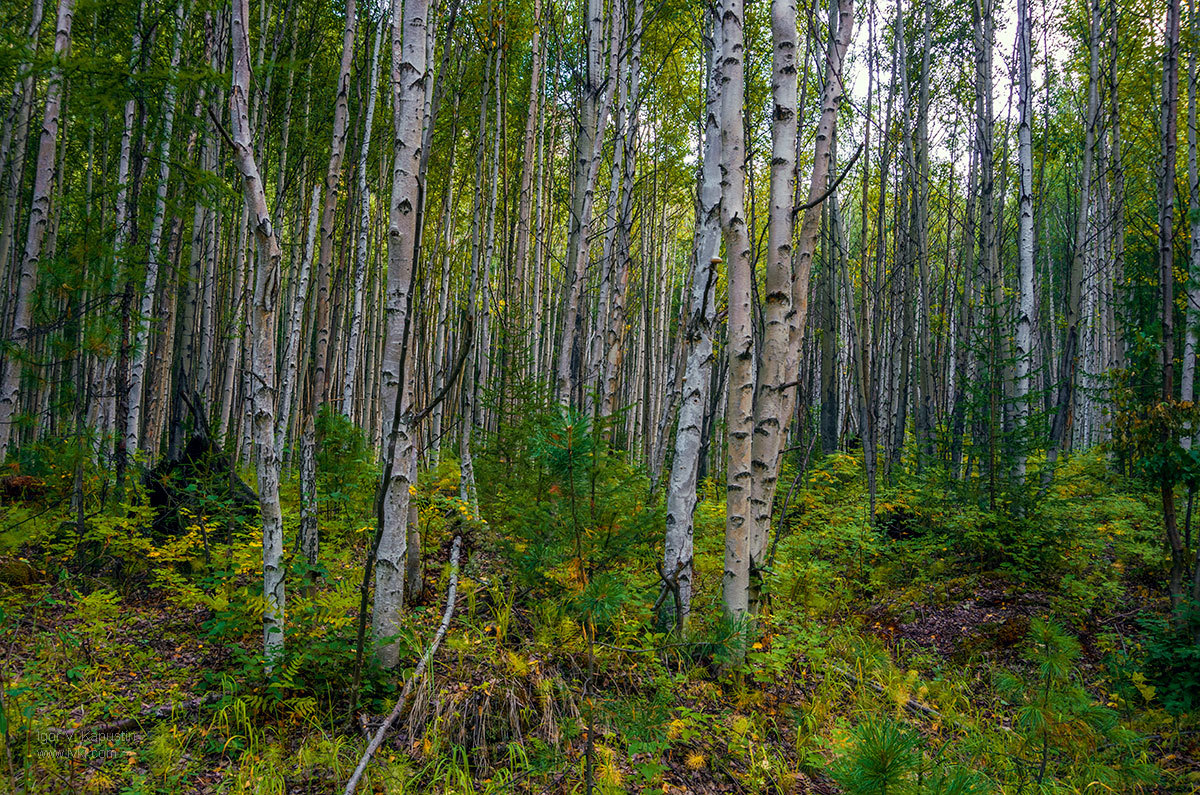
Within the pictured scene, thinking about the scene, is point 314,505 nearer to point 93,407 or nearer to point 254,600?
point 254,600

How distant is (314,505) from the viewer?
14.0ft

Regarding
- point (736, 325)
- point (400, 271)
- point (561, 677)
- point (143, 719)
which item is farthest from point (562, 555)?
point (143, 719)

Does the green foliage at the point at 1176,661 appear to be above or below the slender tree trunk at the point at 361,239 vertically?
below

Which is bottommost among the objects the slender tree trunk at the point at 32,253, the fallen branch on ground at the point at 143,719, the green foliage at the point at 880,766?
the fallen branch on ground at the point at 143,719

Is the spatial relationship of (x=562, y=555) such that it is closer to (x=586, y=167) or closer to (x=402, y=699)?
(x=402, y=699)

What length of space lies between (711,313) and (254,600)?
3084mm

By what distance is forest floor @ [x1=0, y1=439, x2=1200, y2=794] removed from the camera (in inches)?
109

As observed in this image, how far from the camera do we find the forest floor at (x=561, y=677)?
2.78 meters

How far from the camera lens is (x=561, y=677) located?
340cm

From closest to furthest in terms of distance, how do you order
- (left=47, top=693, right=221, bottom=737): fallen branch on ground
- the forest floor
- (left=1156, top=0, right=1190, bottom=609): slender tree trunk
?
the forest floor, (left=47, top=693, right=221, bottom=737): fallen branch on ground, (left=1156, top=0, right=1190, bottom=609): slender tree trunk

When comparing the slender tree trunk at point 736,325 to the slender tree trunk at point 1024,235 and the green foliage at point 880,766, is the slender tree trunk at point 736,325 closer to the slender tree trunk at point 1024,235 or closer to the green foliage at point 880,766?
the green foliage at point 880,766

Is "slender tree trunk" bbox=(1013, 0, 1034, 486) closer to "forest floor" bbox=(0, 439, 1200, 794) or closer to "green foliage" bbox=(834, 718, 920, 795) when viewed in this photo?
"forest floor" bbox=(0, 439, 1200, 794)

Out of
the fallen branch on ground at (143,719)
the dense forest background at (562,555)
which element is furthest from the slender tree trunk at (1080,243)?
the fallen branch on ground at (143,719)

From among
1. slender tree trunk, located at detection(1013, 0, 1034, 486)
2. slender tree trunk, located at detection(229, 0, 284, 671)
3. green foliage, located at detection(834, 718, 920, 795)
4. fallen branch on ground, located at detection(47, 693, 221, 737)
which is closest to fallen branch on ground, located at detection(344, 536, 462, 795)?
slender tree trunk, located at detection(229, 0, 284, 671)
